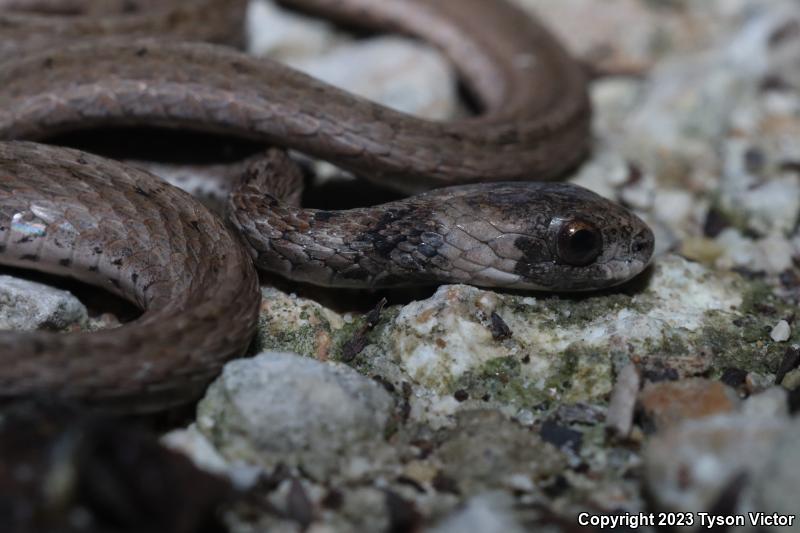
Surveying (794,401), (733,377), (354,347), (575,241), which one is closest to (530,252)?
(575,241)

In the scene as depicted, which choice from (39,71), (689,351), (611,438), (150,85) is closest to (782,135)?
(689,351)

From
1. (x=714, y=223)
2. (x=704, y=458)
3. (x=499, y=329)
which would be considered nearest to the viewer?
(x=704, y=458)

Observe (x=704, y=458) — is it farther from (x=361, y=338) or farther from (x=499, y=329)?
(x=361, y=338)

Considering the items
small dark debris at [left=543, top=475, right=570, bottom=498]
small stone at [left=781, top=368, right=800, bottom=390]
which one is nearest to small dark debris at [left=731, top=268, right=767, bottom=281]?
small stone at [left=781, top=368, right=800, bottom=390]

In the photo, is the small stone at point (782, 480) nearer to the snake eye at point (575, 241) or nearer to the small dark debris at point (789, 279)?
the snake eye at point (575, 241)

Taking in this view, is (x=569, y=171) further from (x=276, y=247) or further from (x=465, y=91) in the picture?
(x=276, y=247)

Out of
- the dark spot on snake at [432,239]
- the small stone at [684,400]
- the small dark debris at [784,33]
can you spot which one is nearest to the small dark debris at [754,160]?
the small dark debris at [784,33]
